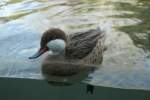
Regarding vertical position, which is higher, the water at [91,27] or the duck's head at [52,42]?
the duck's head at [52,42]

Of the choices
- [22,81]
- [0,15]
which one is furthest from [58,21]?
[22,81]

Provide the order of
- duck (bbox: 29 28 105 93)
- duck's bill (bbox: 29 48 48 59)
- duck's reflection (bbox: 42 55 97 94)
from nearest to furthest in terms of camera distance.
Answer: duck's reflection (bbox: 42 55 97 94)
duck (bbox: 29 28 105 93)
duck's bill (bbox: 29 48 48 59)

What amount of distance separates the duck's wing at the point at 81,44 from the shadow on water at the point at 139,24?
2.09ft

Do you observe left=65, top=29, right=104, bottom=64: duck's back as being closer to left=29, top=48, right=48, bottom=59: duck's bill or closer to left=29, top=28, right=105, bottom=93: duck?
left=29, top=28, right=105, bottom=93: duck

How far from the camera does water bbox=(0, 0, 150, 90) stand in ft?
19.7

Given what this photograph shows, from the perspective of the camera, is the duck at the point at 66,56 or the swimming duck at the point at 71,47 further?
the swimming duck at the point at 71,47

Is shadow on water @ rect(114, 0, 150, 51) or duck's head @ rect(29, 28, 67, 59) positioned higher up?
duck's head @ rect(29, 28, 67, 59)

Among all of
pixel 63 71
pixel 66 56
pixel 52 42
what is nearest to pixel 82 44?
pixel 66 56

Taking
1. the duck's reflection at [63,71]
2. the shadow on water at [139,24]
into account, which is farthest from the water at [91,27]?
the duck's reflection at [63,71]

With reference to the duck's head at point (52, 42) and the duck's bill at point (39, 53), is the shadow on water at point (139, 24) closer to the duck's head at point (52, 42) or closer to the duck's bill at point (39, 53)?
the duck's head at point (52, 42)

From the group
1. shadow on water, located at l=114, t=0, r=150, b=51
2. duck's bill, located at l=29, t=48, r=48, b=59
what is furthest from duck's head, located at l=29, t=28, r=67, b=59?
shadow on water, located at l=114, t=0, r=150, b=51

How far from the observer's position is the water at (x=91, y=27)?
6000 mm

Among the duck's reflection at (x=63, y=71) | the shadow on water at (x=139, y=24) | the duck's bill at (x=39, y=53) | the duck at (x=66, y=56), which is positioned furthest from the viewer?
the shadow on water at (x=139, y=24)

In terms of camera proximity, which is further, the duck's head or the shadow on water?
the shadow on water
